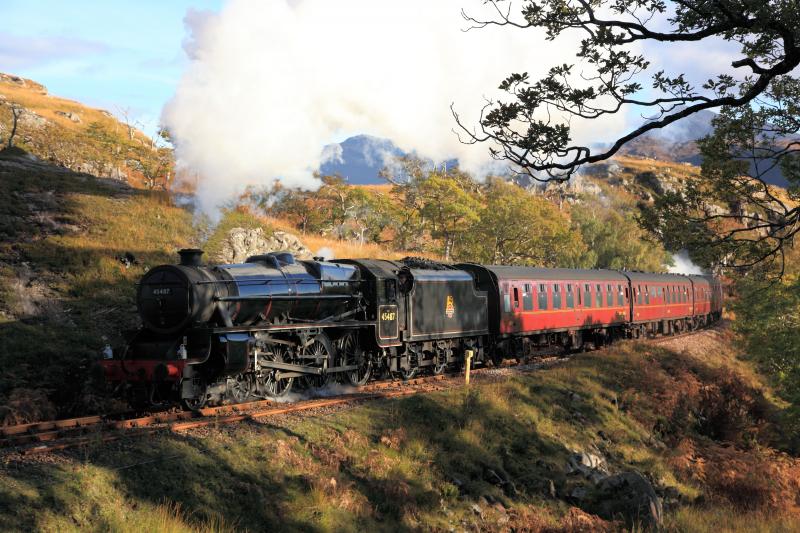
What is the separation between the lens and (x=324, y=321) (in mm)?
15625

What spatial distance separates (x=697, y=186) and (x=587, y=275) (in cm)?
1620

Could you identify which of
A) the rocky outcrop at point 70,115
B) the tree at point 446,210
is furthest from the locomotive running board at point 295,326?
the rocky outcrop at point 70,115

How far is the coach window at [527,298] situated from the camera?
24297 millimetres

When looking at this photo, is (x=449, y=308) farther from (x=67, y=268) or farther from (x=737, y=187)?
(x=67, y=268)

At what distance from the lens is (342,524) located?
9438 mm

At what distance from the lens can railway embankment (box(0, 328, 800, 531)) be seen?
859 cm

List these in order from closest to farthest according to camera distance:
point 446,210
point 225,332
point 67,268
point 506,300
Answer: point 225,332, point 67,268, point 506,300, point 446,210

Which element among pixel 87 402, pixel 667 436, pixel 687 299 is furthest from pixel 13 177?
pixel 687 299

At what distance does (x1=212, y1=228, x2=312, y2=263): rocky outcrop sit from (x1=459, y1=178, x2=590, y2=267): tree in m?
23.6

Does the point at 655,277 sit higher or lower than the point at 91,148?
lower

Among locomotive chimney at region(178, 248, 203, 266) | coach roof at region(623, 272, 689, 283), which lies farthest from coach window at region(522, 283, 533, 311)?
locomotive chimney at region(178, 248, 203, 266)

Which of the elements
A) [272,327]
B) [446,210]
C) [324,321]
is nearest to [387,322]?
[324,321]

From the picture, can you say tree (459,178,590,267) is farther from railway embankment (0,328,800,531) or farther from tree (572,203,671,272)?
railway embankment (0,328,800,531)

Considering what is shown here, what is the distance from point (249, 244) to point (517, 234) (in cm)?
2883
